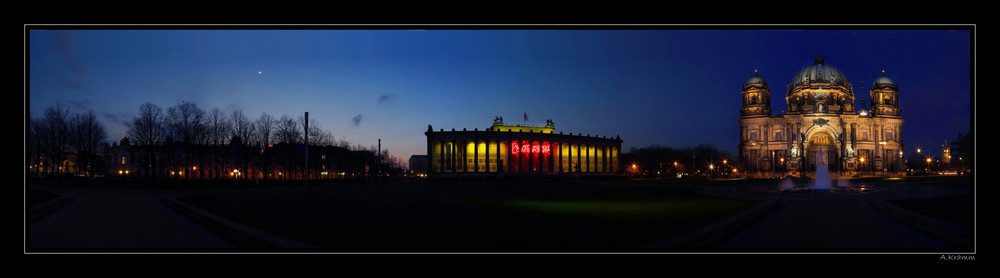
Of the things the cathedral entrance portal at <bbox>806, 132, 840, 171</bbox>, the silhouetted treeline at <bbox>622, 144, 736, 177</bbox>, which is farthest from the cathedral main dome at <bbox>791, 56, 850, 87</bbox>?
the silhouetted treeline at <bbox>622, 144, 736, 177</bbox>

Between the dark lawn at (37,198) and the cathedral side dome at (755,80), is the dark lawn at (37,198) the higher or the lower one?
the lower one

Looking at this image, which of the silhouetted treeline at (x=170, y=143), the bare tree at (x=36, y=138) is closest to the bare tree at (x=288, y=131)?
the silhouetted treeline at (x=170, y=143)

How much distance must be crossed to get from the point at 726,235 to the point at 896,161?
452 ft

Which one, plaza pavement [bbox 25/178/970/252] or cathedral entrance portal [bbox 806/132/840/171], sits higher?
cathedral entrance portal [bbox 806/132/840/171]

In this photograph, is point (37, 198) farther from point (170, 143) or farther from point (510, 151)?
point (510, 151)

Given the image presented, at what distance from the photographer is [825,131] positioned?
127 meters

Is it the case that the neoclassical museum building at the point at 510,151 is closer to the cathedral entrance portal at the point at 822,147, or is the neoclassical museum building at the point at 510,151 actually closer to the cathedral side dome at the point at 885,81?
the cathedral entrance portal at the point at 822,147

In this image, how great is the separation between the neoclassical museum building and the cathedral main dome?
48.9m

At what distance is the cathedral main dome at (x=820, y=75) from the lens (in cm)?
13212

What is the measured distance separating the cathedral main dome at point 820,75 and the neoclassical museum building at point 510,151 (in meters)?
48.9

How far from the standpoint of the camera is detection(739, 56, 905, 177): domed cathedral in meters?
124

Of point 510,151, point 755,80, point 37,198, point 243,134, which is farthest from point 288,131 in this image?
point 755,80

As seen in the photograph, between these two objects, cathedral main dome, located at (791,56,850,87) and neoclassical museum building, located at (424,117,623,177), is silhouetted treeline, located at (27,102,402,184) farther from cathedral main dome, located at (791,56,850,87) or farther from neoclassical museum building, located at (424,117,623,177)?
cathedral main dome, located at (791,56,850,87)
